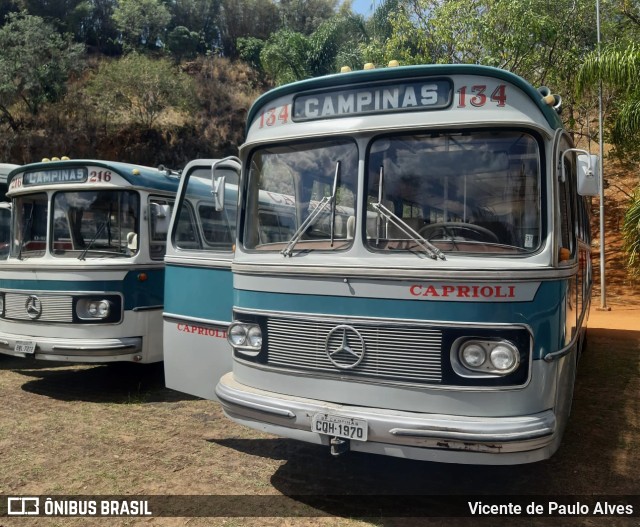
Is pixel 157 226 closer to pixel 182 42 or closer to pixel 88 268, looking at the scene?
pixel 88 268

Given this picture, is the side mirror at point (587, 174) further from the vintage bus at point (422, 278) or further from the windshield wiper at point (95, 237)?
the windshield wiper at point (95, 237)

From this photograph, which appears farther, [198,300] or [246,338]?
[198,300]

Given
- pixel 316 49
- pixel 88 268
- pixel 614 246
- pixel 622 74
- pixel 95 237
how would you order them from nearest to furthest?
pixel 88 268, pixel 95 237, pixel 622 74, pixel 614 246, pixel 316 49

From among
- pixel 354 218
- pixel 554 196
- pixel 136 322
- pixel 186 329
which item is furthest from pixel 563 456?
pixel 136 322

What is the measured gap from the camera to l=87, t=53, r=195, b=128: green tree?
26906 mm

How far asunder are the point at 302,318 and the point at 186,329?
182 centimetres

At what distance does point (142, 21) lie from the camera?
33.2m

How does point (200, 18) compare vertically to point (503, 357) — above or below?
above

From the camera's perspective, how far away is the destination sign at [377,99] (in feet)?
12.8

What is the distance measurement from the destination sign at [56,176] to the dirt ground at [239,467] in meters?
2.39

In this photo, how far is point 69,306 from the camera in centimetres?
666

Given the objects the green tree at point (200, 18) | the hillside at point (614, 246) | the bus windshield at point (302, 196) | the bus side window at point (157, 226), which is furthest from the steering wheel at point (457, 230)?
the green tree at point (200, 18)

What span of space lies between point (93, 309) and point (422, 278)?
4.28 metres

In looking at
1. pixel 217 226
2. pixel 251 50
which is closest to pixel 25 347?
pixel 217 226
